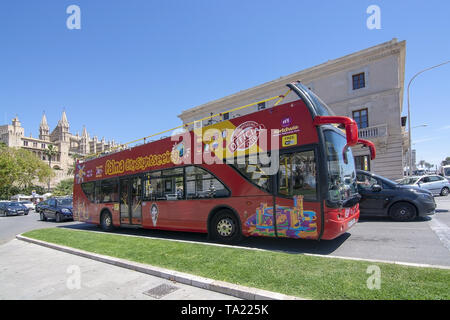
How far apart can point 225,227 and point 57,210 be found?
1500 cm

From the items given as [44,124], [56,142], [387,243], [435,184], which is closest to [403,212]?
[387,243]

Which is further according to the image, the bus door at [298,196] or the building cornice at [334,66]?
the building cornice at [334,66]

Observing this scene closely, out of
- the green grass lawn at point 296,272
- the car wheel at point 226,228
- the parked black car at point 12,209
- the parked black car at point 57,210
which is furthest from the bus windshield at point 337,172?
the parked black car at point 12,209

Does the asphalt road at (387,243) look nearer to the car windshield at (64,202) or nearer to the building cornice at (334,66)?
the car windshield at (64,202)

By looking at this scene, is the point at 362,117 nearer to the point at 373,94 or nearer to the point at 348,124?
the point at 373,94

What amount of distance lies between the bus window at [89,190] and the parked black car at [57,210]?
5495mm

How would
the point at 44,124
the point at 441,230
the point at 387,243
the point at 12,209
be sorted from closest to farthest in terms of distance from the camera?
1. the point at 387,243
2. the point at 441,230
3. the point at 12,209
4. the point at 44,124

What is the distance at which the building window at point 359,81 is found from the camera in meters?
23.5

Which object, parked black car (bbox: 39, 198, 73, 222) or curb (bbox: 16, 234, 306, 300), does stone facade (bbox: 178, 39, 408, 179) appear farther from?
curb (bbox: 16, 234, 306, 300)

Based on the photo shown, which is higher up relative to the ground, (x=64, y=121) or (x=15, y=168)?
(x=64, y=121)

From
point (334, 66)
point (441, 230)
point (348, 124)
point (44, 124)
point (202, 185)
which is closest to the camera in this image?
point (348, 124)

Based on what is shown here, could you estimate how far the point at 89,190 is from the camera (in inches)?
505

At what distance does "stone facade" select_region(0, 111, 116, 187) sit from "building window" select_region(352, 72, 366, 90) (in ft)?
303

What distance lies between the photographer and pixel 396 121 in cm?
2206
